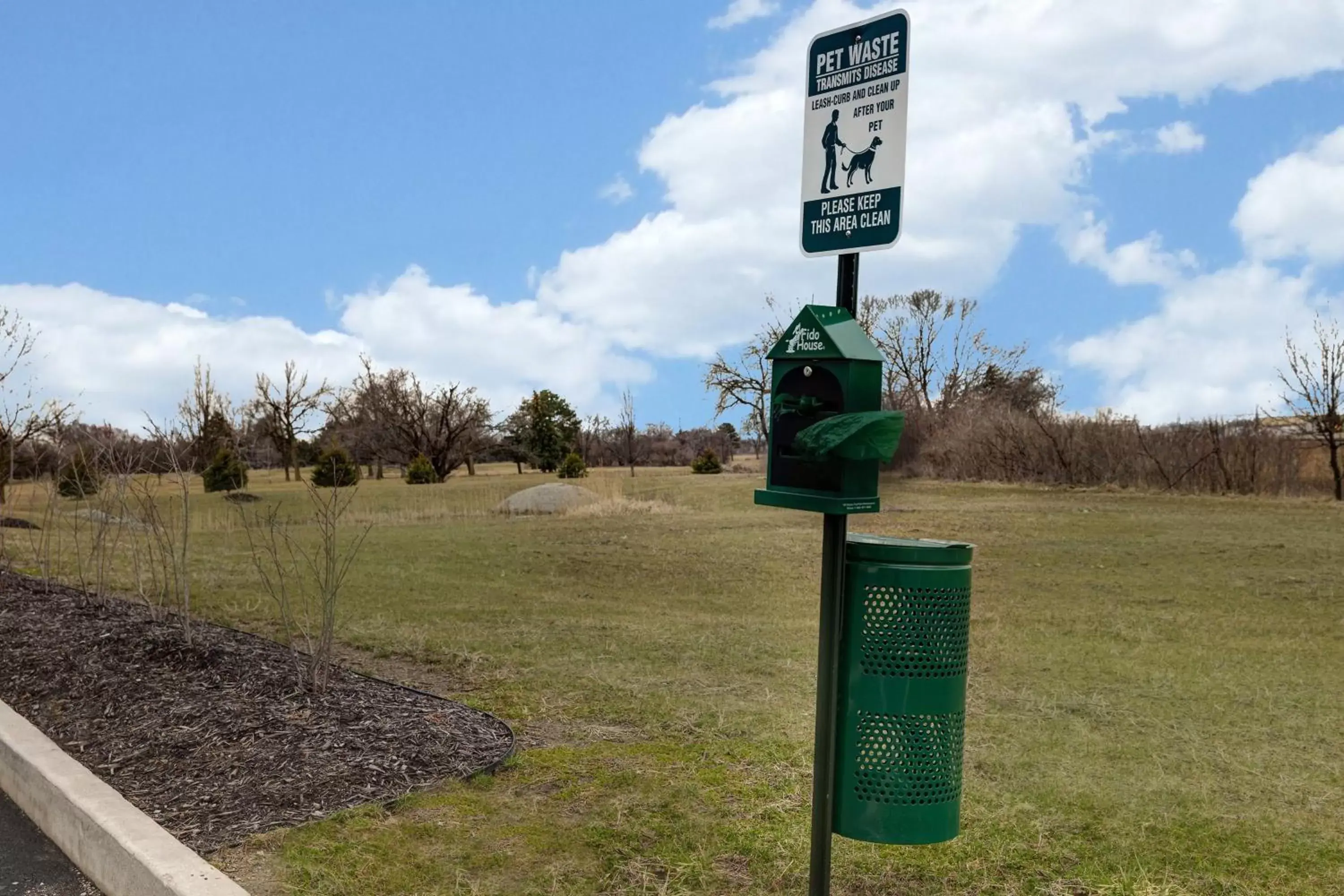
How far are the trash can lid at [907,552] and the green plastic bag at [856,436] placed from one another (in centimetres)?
28

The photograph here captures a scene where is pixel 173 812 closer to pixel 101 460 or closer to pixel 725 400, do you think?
pixel 101 460

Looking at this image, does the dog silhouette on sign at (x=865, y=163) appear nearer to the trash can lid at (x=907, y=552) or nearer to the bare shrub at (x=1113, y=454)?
the trash can lid at (x=907, y=552)

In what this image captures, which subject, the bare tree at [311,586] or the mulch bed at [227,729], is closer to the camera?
the mulch bed at [227,729]

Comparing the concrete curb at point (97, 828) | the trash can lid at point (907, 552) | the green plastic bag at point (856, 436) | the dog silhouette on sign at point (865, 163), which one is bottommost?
the concrete curb at point (97, 828)

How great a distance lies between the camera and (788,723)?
18.4 ft

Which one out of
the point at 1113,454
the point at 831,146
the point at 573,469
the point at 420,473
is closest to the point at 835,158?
the point at 831,146

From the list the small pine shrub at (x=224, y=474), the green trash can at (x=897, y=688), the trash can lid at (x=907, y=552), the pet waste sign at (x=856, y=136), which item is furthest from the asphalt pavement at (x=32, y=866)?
the small pine shrub at (x=224, y=474)

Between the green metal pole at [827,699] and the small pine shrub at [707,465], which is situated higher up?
the small pine shrub at [707,465]

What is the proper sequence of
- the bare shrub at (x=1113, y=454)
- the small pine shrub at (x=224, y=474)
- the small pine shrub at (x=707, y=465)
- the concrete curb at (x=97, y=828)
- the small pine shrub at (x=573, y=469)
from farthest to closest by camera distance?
the small pine shrub at (x=707, y=465)
the small pine shrub at (x=573, y=469)
the small pine shrub at (x=224, y=474)
the bare shrub at (x=1113, y=454)
the concrete curb at (x=97, y=828)

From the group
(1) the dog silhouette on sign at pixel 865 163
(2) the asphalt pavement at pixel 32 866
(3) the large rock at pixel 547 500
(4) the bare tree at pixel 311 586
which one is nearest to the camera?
(1) the dog silhouette on sign at pixel 865 163

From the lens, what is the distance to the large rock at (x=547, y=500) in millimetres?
22188

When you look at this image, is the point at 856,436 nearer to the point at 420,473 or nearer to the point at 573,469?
the point at 573,469

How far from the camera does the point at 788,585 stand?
12.2m

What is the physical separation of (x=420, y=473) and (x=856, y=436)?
119ft
